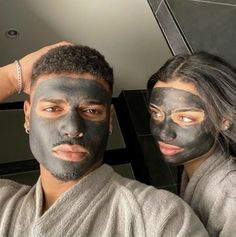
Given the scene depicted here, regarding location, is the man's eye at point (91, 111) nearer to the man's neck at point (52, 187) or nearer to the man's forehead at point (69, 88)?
the man's forehead at point (69, 88)

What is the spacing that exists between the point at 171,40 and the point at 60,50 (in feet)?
1.68

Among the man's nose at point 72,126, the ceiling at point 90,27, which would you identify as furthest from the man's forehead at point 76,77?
the ceiling at point 90,27

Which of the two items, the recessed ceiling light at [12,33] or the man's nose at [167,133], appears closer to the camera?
the man's nose at [167,133]

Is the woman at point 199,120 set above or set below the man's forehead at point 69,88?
below

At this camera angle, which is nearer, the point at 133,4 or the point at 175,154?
the point at 175,154

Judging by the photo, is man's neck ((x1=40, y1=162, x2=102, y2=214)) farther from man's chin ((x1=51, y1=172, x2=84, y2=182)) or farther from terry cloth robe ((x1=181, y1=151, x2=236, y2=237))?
terry cloth robe ((x1=181, y1=151, x2=236, y2=237))

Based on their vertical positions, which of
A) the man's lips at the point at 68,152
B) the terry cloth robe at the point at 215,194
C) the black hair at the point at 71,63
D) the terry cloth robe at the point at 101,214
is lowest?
the terry cloth robe at the point at 215,194

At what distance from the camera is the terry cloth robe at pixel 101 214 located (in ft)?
2.74

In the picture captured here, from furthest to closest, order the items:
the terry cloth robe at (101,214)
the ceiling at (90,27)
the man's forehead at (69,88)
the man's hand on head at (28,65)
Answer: the ceiling at (90,27) → the man's hand on head at (28,65) → the man's forehead at (69,88) → the terry cloth robe at (101,214)

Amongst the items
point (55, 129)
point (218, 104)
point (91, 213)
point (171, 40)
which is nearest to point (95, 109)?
point (55, 129)

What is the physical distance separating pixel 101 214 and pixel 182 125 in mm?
402

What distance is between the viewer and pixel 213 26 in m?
1.36

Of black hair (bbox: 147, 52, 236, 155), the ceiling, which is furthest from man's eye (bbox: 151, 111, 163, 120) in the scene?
the ceiling

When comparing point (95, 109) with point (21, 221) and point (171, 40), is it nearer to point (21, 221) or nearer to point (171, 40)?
point (21, 221)
